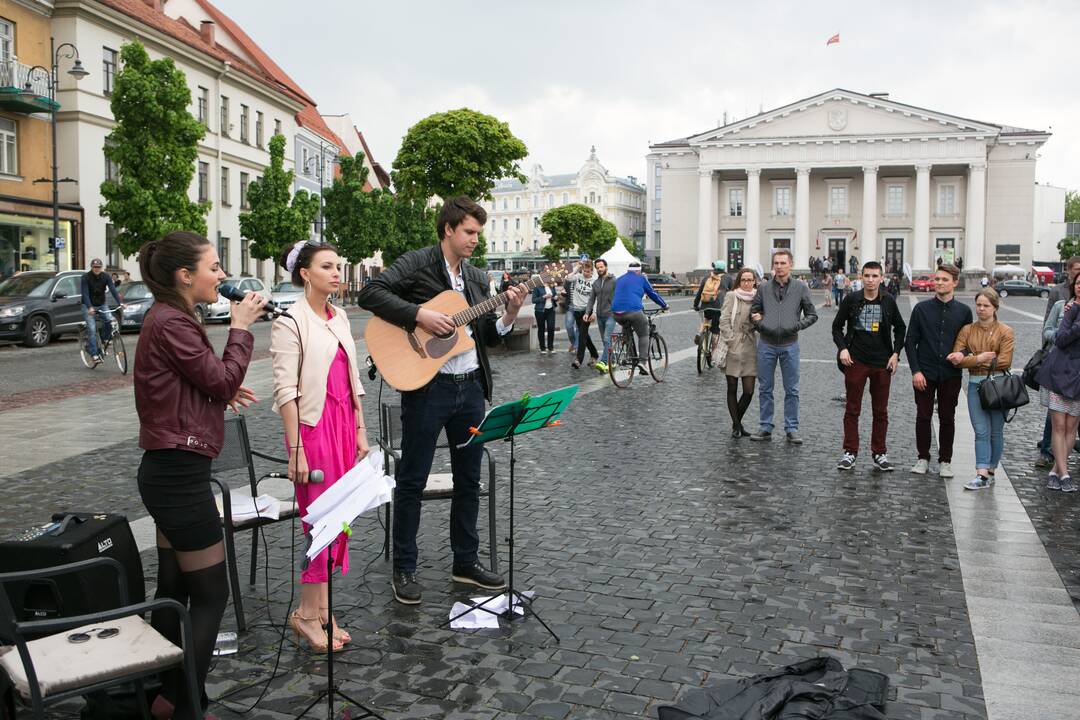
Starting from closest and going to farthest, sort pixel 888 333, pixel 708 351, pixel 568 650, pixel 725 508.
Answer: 1. pixel 568 650
2. pixel 725 508
3. pixel 888 333
4. pixel 708 351

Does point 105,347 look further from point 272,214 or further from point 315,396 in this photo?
point 272,214

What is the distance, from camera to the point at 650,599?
5215mm

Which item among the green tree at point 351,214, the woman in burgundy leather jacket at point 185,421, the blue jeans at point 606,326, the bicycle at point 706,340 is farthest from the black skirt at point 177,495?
the green tree at point 351,214

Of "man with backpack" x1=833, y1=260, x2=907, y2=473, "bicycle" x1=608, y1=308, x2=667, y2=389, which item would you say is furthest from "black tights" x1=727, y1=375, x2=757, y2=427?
"bicycle" x1=608, y1=308, x2=667, y2=389

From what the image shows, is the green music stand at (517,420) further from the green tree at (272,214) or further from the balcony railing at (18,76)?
the green tree at (272,214)

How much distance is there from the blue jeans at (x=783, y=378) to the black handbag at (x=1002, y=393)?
2.28 metres

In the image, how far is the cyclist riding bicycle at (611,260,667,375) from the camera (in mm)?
15320

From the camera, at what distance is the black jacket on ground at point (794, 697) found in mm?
3549

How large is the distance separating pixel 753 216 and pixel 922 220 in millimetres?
12861

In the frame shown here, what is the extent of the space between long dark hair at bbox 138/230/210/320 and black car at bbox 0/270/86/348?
66.5 ft

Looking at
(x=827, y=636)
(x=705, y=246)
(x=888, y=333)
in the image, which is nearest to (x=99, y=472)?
(x=827, y=636)

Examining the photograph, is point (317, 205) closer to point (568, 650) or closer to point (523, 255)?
point (568, 650)

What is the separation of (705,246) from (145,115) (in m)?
55.1

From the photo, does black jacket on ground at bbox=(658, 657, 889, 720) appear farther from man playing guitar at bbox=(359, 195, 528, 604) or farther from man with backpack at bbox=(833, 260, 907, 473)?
man with backpack at bbox=(833, 260, 907, 473)
